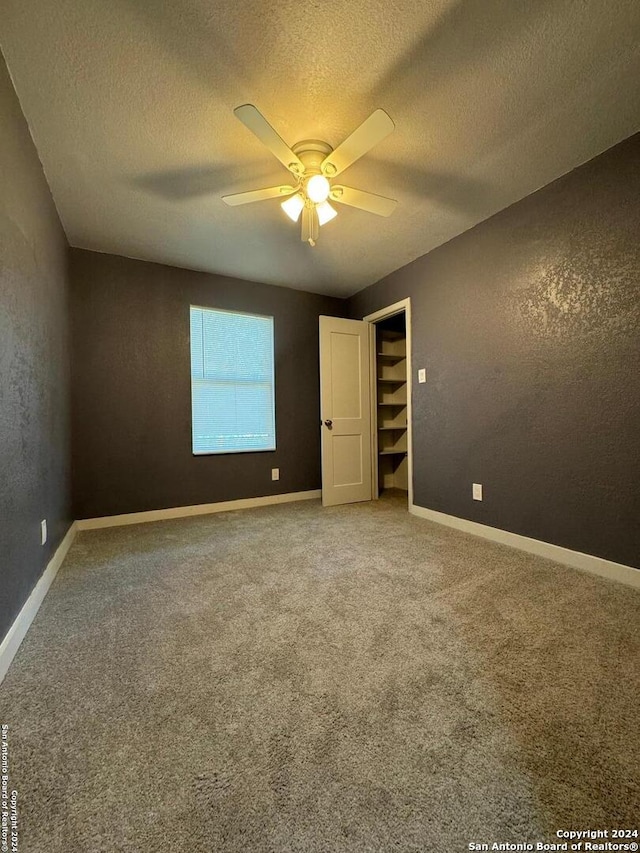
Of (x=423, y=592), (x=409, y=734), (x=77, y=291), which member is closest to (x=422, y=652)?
(x=409, y=734)

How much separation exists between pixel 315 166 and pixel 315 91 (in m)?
0.35

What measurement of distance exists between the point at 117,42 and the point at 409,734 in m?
2.65

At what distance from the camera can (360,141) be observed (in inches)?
62.4

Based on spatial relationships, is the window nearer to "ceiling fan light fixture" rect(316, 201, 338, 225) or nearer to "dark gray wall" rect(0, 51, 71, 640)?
"dark gray wall" rect(0, 51, 71, 640)

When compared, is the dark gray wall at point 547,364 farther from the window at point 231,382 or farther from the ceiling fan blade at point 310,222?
the window at point 231,382

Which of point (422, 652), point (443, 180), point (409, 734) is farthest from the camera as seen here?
point (443, 180)

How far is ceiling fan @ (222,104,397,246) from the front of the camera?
4.83ft

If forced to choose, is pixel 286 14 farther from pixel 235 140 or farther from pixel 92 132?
pixel 92 132

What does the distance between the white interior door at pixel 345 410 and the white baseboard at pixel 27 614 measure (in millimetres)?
2310

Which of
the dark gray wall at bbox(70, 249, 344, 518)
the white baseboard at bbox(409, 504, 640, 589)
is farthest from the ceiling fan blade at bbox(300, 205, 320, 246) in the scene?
the white baseboard at bbox(409, 504, 640, 589)

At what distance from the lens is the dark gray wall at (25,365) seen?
4.60 feet

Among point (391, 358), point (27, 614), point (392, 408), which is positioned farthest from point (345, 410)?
point (27, 614)

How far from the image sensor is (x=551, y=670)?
1.24m

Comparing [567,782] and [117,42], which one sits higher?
[117,42]
